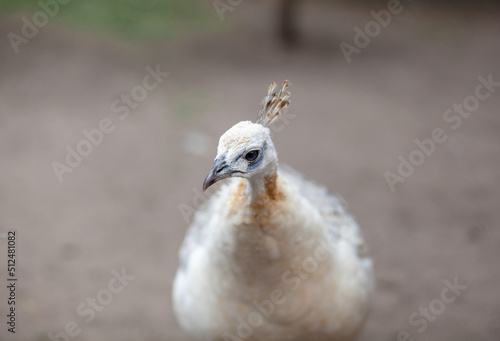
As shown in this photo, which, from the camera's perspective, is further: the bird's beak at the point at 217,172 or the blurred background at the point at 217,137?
the blurred background at the point at 217,137

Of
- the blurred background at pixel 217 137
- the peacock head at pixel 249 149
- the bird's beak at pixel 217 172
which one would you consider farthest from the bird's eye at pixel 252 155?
the blurred background at pixel 217 137

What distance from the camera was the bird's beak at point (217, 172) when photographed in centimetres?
246

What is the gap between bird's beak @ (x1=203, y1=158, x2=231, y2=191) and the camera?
8.08 ft

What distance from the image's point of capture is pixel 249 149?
252cm

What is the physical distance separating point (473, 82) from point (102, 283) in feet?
18.9

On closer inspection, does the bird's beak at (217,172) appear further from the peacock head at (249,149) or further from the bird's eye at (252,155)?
the bird's eye at (252,155)

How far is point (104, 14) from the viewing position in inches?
356

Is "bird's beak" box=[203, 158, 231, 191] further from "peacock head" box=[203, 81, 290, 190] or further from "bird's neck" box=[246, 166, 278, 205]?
"bird's neck" box=[246, 166, 278, 205]

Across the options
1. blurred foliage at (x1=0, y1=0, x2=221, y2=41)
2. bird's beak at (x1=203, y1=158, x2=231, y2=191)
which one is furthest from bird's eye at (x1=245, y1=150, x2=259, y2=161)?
blurred foliage at (x1=0, y1=0, x2=221, y2=41)

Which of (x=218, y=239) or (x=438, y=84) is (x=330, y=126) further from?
(x=218, y=239)

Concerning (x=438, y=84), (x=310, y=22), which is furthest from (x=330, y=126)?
(x=310, y=22)

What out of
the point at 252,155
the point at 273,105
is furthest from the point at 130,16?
the point at 252,155

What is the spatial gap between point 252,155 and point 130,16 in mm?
7305

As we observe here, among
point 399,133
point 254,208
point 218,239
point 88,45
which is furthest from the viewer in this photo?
point 88,45
